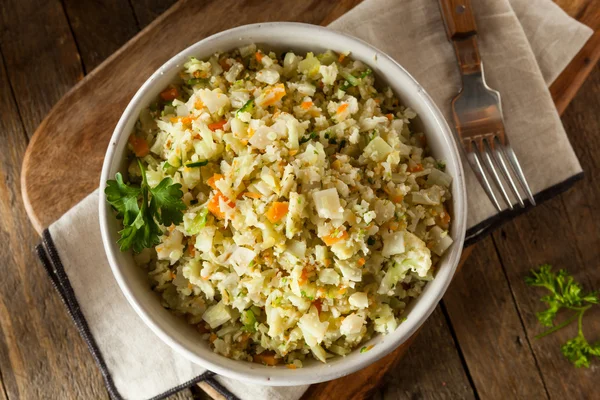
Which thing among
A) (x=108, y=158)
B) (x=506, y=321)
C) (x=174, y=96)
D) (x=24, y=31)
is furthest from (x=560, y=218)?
(x=24, y=31)

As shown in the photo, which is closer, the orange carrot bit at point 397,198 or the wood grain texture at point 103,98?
the orange carrot bit at point 397,198

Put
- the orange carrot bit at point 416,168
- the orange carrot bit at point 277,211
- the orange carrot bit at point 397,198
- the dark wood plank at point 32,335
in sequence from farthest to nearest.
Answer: the dark wood plank at point 32,335, the orange carrot bit at point 416,168, the orange carrot bit at point 397,198, the orange carrot bit at point 277,211

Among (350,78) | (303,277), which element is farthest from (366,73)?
(303,277)

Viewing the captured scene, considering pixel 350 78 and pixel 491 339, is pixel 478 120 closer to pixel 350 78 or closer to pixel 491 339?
pixel 350 78

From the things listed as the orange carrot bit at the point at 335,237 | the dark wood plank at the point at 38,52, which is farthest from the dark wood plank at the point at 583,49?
the dark wood plank at the point at 38,52

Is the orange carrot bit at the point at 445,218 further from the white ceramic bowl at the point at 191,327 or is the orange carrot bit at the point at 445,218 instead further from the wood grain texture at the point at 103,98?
the wood grain texture at the point at 103,98

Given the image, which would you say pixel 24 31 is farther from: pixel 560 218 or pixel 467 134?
pixel 560 218
